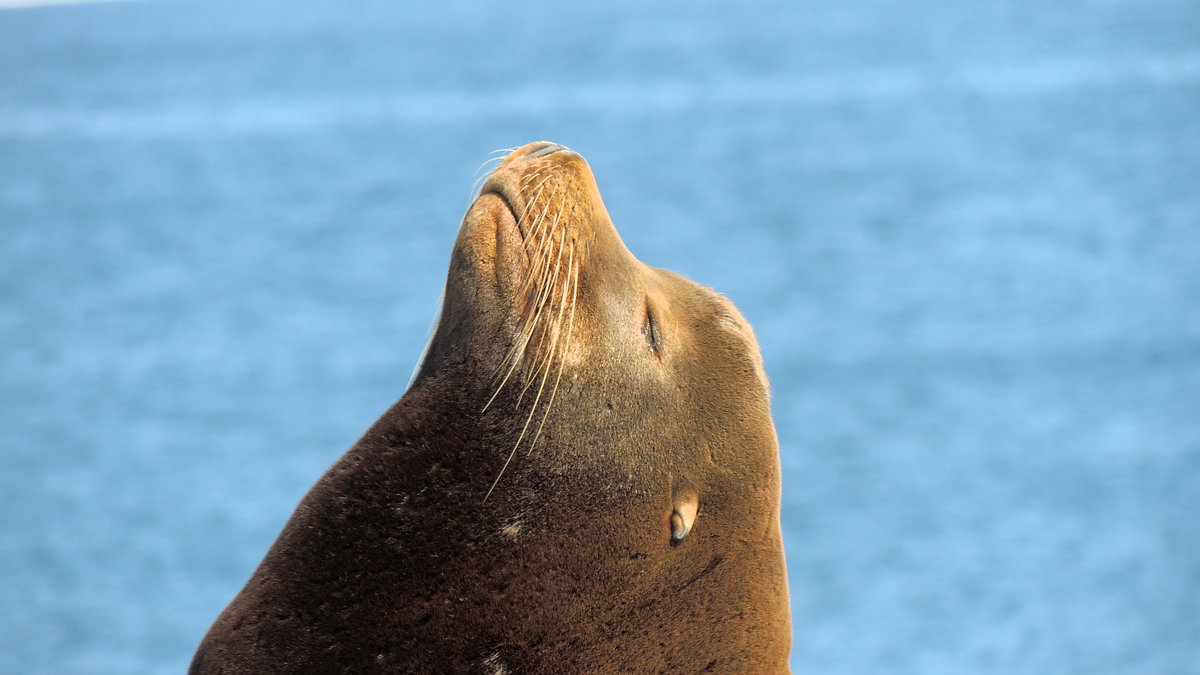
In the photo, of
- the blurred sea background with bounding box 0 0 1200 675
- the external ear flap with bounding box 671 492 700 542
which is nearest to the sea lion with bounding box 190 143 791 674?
the external ear flap with bounding box 671 492 700 542

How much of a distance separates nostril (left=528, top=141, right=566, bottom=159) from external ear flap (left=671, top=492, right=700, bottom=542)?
47 cm

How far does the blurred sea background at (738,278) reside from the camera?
5.59m

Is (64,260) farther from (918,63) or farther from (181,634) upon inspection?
(918,63)

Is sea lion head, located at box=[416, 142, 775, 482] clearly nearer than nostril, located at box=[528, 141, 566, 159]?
Yes

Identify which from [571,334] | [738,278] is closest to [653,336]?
[571,334]

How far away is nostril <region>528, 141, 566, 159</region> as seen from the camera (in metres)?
1.70

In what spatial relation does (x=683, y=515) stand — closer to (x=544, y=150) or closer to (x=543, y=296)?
(x=543, y=296)

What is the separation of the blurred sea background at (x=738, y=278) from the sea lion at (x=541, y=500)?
370cm

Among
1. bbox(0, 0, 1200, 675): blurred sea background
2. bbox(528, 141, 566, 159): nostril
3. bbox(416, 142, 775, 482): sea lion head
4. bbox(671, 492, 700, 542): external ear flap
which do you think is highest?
bbox(0, 0, 1200, 675): blurred sea background

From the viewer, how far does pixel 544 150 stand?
1713 mm

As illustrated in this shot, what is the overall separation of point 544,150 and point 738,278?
6229mm

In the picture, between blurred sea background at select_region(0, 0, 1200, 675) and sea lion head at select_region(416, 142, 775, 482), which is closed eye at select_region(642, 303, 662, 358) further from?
blurred sea background at select_region(0, 0, 1200, 675)

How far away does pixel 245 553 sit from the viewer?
5723 millimetres

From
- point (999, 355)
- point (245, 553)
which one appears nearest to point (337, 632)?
point (245, 553)
